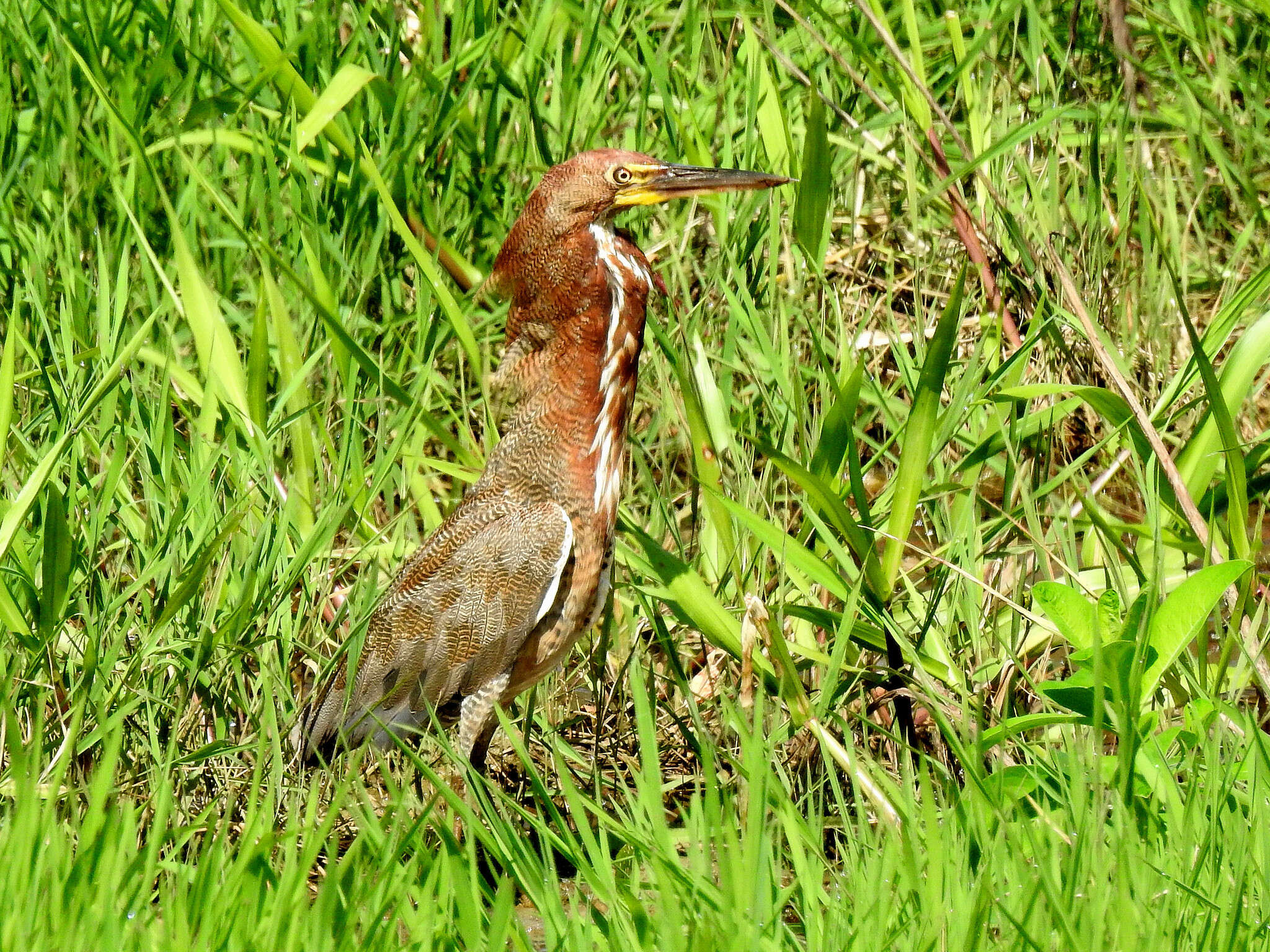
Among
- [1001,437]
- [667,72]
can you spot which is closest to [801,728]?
[1001,437]

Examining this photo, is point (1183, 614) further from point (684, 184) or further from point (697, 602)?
point (684, 184)

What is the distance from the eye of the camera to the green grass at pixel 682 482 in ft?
8.75

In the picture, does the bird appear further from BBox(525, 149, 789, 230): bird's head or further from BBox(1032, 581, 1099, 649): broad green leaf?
BBox(1032, 581, 1099, 649): broad green leaf

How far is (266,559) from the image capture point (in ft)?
12.1

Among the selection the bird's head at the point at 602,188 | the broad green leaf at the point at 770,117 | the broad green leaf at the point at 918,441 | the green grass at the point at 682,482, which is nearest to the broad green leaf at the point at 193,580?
the green grass at the point at 682,482

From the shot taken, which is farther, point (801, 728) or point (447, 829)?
point (801, 728)

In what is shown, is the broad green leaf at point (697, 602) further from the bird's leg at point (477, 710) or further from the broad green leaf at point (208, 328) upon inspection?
the broad green leaf at point (208, 328)

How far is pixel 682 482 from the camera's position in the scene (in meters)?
5.10

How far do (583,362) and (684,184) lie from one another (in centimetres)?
50

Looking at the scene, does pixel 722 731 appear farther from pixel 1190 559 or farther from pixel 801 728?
pixel 1190 559

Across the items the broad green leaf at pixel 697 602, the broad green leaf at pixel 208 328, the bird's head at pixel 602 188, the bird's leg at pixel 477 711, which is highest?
the bird's head at pixel 602 188

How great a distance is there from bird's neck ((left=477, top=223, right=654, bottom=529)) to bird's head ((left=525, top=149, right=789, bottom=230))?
6 centimetres

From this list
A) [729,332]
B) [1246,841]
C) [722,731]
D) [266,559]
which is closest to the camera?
[1246,841]

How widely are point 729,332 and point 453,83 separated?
1373mm
